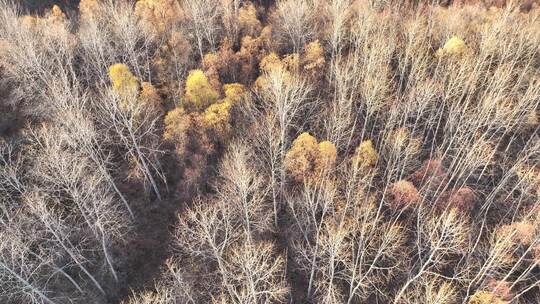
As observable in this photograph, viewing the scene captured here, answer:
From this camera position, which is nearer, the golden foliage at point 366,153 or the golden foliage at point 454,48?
the golden foliage at point 366,153

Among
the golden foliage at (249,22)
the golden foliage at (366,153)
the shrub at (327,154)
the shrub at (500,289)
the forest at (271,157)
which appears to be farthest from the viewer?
the golden foliage at (249,22)

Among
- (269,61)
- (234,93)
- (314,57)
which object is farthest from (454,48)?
(234,93)

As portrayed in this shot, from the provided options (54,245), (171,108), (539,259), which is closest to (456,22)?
(539,259)

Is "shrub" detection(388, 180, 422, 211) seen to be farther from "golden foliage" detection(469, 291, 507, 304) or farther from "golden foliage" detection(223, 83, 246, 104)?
"golden foliage" detection(223, 83, 246, 104)

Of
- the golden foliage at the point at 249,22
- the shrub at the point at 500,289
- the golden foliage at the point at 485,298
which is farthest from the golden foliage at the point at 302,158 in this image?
the golden foliage at the point at 249,22

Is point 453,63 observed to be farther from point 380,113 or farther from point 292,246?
point 292,246

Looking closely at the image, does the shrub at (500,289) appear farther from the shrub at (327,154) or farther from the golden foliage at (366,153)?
the shrub at (327,154)

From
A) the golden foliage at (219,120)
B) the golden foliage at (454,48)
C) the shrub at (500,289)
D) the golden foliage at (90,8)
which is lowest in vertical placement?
the shrub at (500,289)
